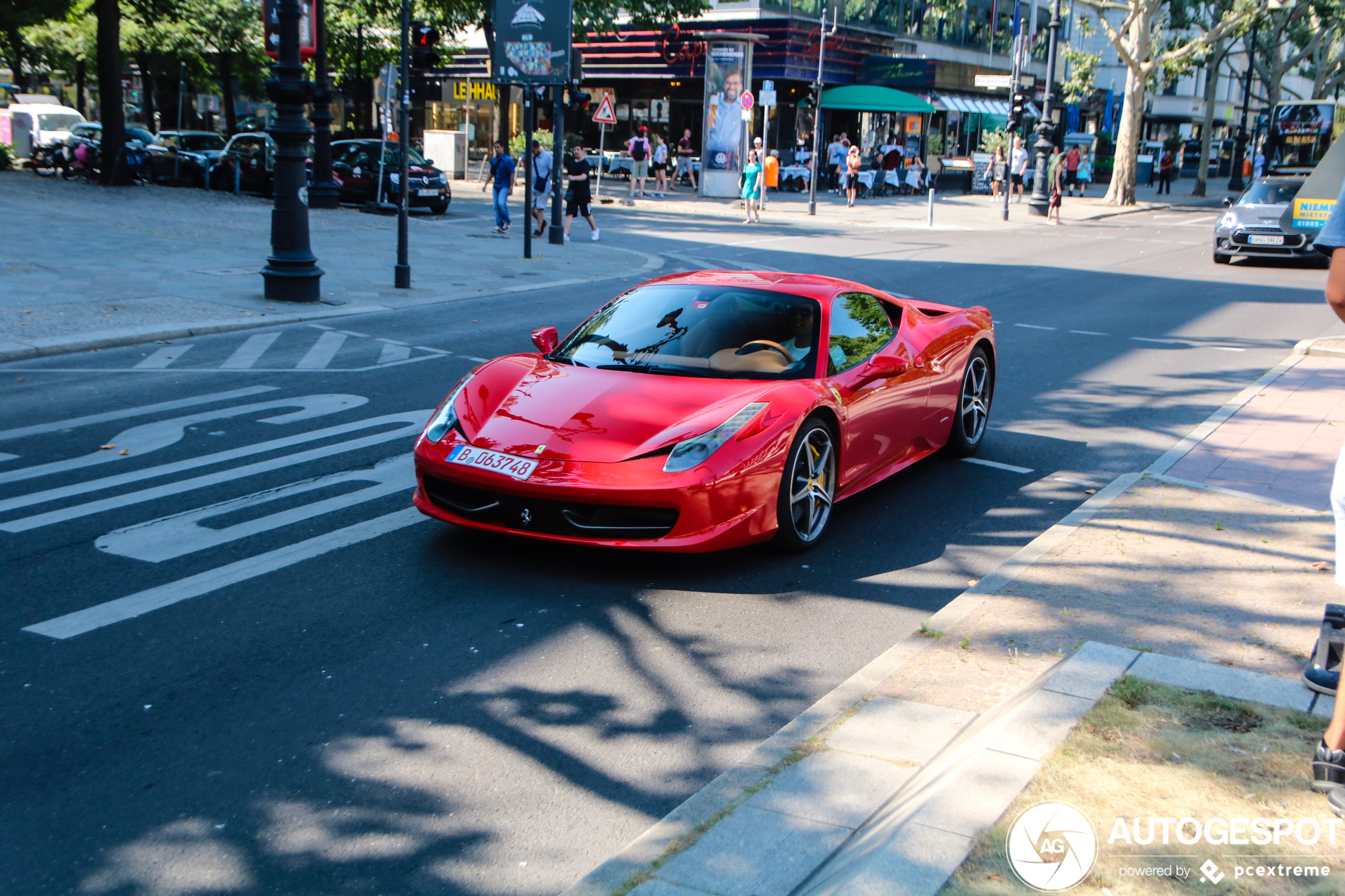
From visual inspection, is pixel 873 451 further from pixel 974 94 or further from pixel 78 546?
pixel 974 94

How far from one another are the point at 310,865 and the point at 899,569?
3363 millimetres

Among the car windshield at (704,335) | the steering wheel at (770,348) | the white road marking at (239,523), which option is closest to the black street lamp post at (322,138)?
the white road marking at (239,523)

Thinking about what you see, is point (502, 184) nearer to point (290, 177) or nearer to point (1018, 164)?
point (290, 177)

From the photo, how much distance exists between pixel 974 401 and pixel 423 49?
39.1ft

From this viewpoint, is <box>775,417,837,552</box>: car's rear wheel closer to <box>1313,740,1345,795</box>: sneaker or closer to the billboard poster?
<box>1313,740,1345,795</box>: sneaker

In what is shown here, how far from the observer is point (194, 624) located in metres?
4.82

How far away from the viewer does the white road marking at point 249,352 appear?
Answer: 10.5 meters

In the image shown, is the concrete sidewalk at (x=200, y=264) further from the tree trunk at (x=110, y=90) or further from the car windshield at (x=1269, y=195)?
the car windshield at (x=1269, y=195)

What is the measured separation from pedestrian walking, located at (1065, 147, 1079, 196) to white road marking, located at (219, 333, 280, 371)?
34.5m

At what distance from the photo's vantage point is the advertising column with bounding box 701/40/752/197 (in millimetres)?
37062

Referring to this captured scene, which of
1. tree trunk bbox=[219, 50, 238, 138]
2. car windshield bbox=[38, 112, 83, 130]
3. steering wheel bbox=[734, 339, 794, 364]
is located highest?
tree trunk bbox=[219, 50, 238, 138]

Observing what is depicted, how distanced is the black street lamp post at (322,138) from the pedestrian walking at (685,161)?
16403mm

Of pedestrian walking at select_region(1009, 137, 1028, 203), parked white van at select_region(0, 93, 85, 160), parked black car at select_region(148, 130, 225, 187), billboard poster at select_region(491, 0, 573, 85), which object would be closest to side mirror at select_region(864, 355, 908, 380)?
billboard poster at select_region(491, 0, 573, 85)

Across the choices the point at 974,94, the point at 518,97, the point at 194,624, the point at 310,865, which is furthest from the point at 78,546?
the point at 974,94
